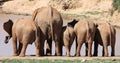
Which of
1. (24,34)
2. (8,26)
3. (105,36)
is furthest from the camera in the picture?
(8,26)

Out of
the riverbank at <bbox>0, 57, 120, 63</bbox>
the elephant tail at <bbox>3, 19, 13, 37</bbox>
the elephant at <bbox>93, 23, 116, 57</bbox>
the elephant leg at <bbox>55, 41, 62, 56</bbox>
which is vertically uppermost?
the elephant tail at <bbox>3, 19, 13, 37</bbox>

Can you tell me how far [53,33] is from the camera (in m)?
14.8

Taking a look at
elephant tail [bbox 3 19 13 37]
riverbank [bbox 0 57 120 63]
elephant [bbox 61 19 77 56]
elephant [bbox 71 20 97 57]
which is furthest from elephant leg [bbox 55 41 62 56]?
elephant tail [bbox 3 19 13 37]

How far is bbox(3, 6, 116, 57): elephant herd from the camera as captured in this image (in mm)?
14445

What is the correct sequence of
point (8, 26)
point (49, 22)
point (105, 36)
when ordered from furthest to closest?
1. point (8, 26)
2. point (105, 36)
3. point (49, 22)

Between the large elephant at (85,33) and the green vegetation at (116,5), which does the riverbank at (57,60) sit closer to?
the large elephant at (85,33)

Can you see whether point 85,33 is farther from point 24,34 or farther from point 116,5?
point 116,5

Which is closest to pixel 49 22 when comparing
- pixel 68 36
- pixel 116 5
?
pixel 68 36

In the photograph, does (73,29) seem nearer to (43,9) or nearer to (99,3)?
(43,9)

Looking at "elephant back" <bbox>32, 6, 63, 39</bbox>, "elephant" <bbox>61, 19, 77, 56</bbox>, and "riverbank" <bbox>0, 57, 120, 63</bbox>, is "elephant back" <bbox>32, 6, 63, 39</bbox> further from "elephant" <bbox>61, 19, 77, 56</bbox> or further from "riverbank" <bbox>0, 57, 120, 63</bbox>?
"riverbank" <bbox>0, 57, 120, 63</bbox>

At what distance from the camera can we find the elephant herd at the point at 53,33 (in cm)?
1445

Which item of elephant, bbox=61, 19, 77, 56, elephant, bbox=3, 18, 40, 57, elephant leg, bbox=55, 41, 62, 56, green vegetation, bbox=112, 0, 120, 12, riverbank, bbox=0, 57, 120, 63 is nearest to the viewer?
riverbank, bbox=0, 57, 120, 63

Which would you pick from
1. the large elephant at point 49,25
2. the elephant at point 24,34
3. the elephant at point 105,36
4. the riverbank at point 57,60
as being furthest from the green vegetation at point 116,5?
the riverbank at point 57,60

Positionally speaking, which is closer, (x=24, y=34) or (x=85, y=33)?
(x=24, y=34)
